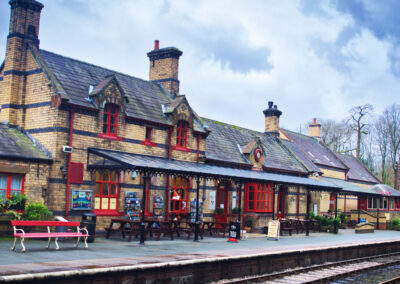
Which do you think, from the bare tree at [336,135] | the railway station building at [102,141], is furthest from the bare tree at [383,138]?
the railway station building at [102,141]

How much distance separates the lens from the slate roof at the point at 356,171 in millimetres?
43856

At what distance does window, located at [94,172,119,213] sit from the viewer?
18.1 meters

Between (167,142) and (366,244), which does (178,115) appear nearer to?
(167,142)

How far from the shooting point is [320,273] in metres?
14.0

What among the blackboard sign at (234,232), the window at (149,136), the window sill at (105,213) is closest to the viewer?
the window sill at (105,213)

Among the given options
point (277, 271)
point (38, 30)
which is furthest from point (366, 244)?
point (38, 30)

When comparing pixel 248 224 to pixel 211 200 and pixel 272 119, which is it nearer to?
pixel 211 200

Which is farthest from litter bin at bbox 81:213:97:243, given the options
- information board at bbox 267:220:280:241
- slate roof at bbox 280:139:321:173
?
slate roof at bbox 280:139:321:173

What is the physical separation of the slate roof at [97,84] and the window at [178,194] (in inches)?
112

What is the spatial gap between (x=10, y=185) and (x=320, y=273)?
10.5 meters

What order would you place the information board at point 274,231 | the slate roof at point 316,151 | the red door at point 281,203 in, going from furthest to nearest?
the slate roof at point 316,151 → the red door at point 281,203 → the information board at point 274,231

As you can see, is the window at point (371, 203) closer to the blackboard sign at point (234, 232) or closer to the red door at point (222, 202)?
the red door at point (222, 202)

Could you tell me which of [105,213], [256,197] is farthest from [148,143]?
[256,197]

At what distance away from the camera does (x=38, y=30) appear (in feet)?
62.2
